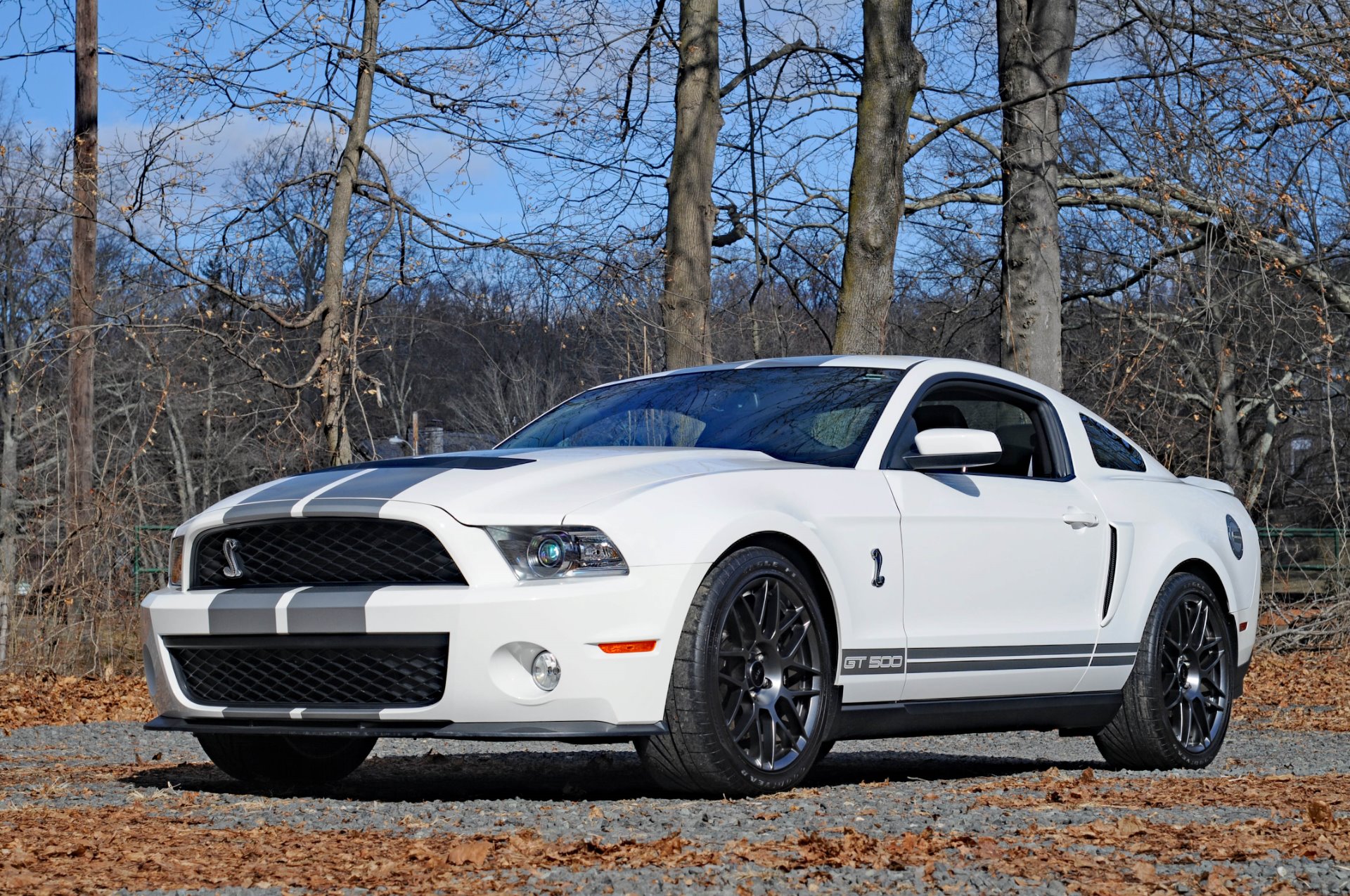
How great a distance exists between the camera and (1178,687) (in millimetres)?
7422

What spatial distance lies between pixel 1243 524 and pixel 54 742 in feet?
21.8

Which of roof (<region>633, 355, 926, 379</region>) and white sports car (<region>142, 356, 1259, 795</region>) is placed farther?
roof (<region>633, 355, 926, 379</region>)

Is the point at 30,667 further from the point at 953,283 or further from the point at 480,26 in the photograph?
the point at 953,283

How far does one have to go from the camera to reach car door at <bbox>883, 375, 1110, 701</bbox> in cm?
611

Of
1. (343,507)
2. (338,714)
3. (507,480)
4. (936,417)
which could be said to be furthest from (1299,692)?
(343,507)

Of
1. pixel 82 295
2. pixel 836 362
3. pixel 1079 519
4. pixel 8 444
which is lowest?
pixel 1079 519

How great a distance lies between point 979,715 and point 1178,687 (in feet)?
5.15

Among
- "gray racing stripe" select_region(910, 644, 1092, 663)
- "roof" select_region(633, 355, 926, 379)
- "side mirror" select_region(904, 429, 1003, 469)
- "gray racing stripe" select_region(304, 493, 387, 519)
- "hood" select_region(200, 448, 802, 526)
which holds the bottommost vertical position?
"gray racing stripe" select_region(910, 644, 1092, 663)

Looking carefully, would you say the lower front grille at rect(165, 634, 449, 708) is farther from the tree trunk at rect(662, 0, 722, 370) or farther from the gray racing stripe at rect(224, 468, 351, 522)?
the tree trunk at rect(662, 0, 722, 370)

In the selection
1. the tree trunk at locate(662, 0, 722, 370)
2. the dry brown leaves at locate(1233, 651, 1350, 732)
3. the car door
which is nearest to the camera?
the car door

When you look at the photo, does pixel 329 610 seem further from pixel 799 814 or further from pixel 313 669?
pixel 799 814

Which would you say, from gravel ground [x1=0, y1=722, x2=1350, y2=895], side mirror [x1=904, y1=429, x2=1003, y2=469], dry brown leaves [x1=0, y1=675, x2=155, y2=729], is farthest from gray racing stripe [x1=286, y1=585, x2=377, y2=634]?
dry brown leaves [x1=0, y1=675, x2=155, y2=729]

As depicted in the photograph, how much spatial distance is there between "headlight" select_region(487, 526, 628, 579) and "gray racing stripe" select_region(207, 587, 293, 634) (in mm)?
861

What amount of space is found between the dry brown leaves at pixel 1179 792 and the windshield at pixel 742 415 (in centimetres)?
140
